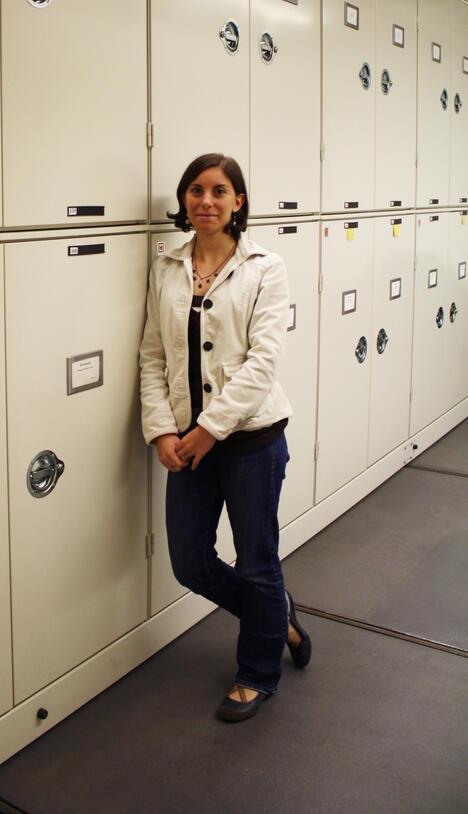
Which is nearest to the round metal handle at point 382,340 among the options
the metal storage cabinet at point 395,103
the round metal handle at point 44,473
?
the metal storage cabinet at point 395,103

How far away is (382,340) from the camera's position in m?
4.72

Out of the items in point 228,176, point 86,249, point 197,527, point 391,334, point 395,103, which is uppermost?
point 395,103

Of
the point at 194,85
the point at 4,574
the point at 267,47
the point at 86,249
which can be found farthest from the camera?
the point at 267,47

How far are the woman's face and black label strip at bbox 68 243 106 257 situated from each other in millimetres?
288

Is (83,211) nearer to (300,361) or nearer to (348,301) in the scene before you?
(300,361)

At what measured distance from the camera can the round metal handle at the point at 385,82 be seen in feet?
14.5

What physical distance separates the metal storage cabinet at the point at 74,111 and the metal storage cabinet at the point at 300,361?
3.33 feet

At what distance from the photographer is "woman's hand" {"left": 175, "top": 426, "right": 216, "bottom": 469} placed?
2598 mm

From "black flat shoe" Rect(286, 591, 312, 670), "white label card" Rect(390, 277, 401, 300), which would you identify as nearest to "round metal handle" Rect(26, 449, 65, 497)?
"black flat shoe" Rect(286, 591, 312, 670)

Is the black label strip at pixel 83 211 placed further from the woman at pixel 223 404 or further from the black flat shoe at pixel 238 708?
the black flat shoe at pixel 238 708

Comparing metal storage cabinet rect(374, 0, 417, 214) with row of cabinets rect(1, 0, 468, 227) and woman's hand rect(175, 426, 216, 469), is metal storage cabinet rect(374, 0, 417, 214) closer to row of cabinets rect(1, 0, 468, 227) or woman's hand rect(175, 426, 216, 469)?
row of cabinets rect(1, 0, 468, 227)

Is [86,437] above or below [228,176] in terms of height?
below

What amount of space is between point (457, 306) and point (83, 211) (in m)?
3.94

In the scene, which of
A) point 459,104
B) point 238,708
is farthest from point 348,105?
point 238,708
